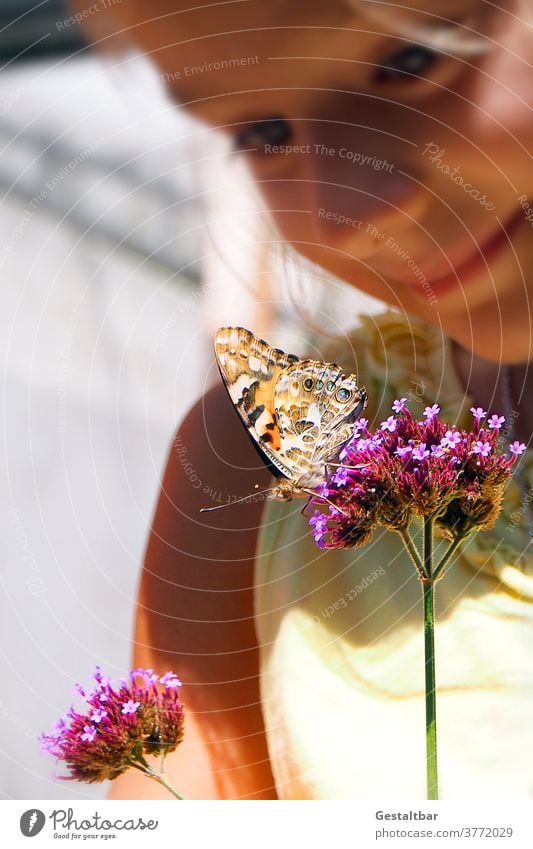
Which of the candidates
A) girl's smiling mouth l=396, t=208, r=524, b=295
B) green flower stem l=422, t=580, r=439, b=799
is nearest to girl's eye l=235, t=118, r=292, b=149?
girl's smiling mouth l=396, t=208, r=524, b=295

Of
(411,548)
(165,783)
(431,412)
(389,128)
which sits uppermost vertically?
(389,128)

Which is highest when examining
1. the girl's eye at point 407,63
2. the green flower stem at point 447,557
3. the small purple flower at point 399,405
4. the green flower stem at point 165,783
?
the girl's eye at point 407,63

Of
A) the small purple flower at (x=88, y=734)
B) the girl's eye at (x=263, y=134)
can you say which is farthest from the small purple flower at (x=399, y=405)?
the small purple flower at (x=88, y=734)

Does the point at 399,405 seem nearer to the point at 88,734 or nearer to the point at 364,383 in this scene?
the point at 364,383

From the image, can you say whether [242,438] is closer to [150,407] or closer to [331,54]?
[150,407]

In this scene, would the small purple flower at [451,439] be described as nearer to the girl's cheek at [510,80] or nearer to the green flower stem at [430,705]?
the green flower stem at [430,705]

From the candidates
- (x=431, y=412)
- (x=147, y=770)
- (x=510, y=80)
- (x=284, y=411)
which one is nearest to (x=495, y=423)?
(x=431, y=412)

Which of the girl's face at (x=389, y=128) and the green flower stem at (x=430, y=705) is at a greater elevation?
the girl's face at (x=389, y=128)
